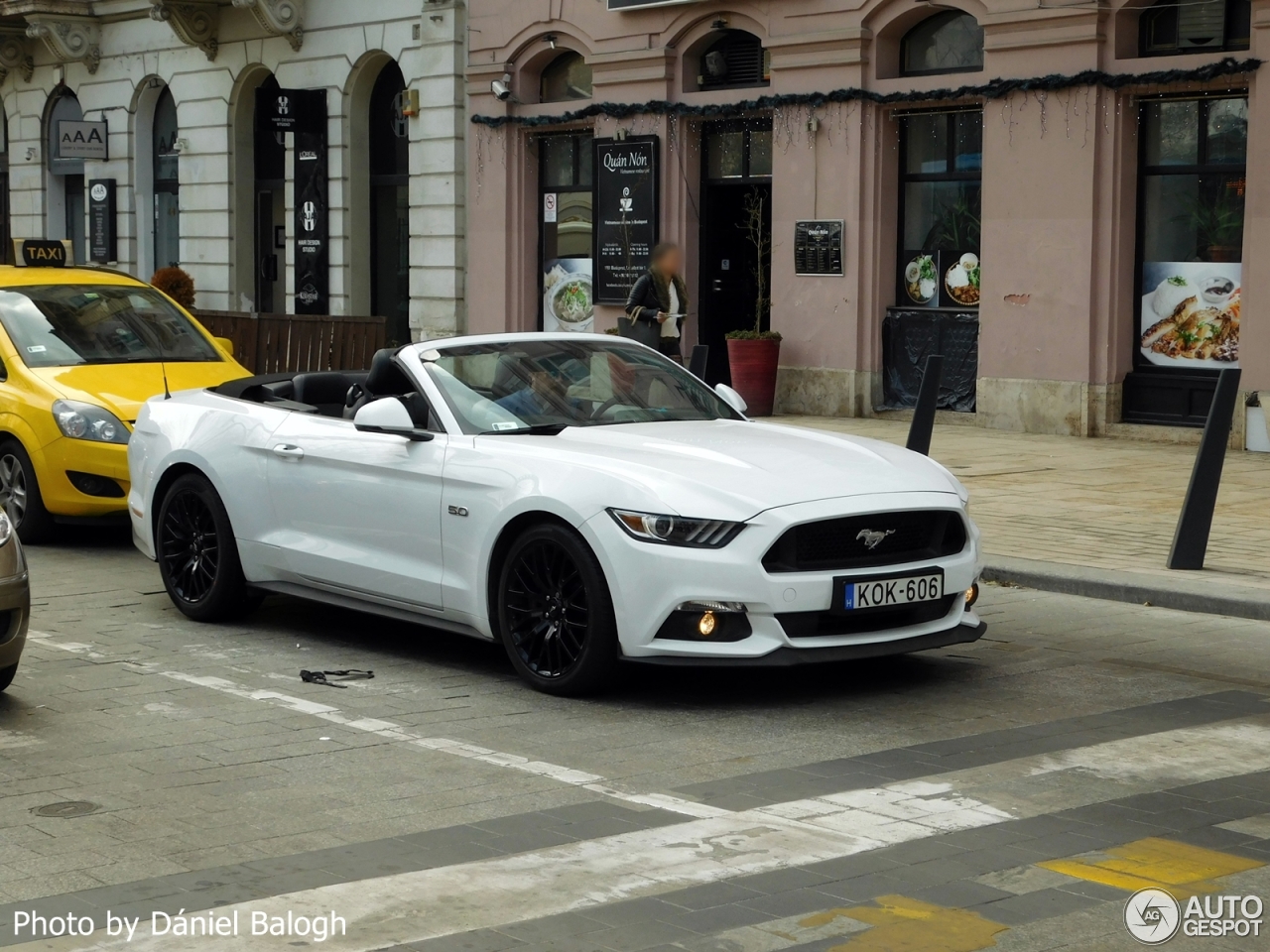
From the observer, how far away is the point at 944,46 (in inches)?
787

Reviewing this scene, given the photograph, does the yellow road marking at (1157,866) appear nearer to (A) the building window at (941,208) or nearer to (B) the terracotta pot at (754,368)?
(A) the building window at (941,208)

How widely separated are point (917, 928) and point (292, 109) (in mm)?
23556

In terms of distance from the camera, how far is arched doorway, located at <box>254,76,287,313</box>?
29531mm

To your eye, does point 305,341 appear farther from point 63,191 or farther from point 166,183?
point 63,191

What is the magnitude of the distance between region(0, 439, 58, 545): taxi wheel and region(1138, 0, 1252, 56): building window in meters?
11.1

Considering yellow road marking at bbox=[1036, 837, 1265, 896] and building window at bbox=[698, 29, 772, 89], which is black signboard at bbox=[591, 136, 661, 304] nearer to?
building window at bbox=[698, 29, 772, 89]

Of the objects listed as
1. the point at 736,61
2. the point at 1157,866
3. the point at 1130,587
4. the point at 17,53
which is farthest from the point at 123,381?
the point at 17,53

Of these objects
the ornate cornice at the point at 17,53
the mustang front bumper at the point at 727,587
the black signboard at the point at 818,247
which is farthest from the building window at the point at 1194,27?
the ornate cornice at the point at 17,53

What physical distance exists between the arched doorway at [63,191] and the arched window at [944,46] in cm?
1787

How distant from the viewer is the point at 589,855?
5438mm

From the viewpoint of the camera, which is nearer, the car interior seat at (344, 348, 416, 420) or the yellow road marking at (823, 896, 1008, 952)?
the yellow road marking at (823, 896, 1008, 952)

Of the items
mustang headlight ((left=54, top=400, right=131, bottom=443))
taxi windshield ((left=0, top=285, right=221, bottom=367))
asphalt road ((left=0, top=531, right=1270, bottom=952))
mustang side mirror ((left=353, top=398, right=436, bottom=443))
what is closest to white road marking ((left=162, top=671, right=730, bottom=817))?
asphalt road ((left=0, top=531, right=1270, bottom=952))

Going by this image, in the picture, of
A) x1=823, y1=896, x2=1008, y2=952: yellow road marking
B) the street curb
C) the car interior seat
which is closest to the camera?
x1=823, y1=896, x2=1008, y2=952: yellow road marking

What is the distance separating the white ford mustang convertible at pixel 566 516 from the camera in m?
7.27
